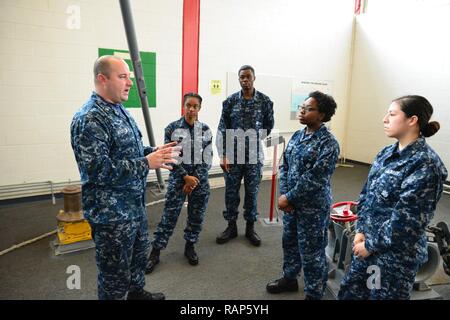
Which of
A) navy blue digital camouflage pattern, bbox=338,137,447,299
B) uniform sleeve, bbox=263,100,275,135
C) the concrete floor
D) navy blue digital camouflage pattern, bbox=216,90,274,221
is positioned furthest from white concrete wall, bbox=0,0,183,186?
navy blue digital camouflage pattern, bbox=338,137,447,299

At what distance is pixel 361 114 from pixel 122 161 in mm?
6094

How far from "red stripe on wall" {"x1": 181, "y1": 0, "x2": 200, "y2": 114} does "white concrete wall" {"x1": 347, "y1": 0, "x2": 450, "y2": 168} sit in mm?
3628

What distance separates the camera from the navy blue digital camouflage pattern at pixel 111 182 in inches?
56.5

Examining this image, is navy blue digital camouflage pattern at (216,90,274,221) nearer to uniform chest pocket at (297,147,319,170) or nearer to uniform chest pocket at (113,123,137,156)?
uniform chest pocket at (297,147,319,170)

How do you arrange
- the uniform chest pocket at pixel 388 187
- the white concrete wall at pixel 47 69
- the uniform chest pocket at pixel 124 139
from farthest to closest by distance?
the white concrete wall at pixel 47 69 → the uniform chest pocket at pixel 124 139 → the uniform chest pocket at pixel 388 187

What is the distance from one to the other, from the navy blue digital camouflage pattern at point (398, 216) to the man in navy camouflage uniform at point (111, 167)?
1.09 metres

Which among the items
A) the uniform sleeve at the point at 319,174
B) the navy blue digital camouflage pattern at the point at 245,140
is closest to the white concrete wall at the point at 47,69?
the navy blue digital camouflage pattern at the point at 245,140

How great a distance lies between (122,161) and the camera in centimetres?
149

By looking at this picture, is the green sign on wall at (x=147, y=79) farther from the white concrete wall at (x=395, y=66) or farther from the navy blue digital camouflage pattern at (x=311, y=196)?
the white concrete wall at (x=395, y=66)

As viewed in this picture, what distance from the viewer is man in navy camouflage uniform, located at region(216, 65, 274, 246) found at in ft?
9.37

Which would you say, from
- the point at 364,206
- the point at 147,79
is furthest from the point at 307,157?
the point at 147,79

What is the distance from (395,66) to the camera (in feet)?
18.8

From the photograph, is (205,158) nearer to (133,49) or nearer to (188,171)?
(188,171)

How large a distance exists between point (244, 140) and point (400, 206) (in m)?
1.67
